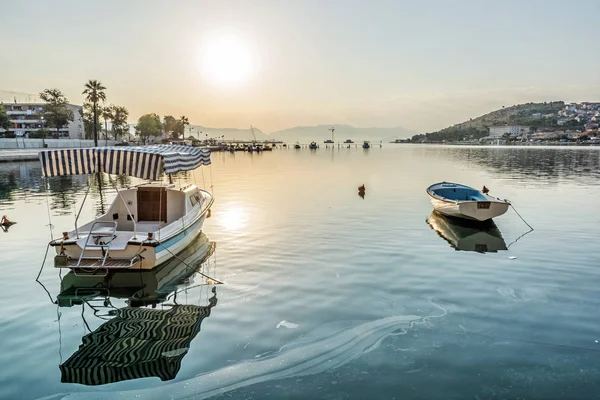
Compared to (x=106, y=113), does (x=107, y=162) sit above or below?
below

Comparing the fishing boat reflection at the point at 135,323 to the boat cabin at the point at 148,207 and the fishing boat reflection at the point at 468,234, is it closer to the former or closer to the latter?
the boat cabin at the point at 148,207

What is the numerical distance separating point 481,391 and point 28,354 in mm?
10678

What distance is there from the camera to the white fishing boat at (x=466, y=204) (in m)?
23.0

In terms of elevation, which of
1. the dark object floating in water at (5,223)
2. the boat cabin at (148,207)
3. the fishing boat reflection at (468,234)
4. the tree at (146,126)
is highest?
the tree at (146,126)

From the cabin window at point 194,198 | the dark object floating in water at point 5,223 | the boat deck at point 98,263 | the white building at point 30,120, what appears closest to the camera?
the boat deck at point 98,263

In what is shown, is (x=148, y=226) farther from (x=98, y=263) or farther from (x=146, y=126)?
(x=146, y=126)

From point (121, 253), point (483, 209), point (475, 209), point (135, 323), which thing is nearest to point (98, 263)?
point (121, 253)

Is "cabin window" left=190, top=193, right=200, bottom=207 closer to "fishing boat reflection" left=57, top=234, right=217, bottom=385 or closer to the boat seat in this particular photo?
the boat seat

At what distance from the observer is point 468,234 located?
22203mm

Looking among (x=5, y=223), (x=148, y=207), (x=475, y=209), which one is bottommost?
(x=5, y=223)

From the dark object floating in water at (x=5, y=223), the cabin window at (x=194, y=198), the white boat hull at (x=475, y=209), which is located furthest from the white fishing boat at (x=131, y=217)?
the white boat hull at (x=475, y=209)

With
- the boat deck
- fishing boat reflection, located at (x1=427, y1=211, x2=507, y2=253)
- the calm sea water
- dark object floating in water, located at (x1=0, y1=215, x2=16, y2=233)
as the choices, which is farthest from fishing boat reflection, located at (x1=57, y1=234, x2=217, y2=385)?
fishing boat reflection, located at (x1=427, y1=211, x2=507, y2=253)

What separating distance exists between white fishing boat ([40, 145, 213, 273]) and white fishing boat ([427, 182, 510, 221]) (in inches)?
632

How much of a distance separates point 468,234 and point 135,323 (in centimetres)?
1850
